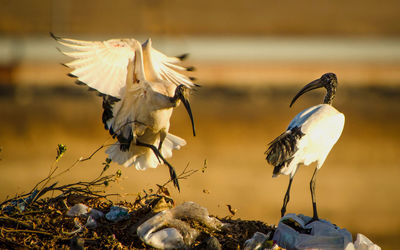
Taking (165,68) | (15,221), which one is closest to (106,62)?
(165,68)

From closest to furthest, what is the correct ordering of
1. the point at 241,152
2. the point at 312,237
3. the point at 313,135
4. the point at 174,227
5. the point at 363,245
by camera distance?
the point at 174,227, the point at 312,237, the point at 363,245, the point at 313,135, the point at 241,152

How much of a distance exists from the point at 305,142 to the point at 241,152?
7.20 meters

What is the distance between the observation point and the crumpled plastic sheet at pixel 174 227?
5.36 meters

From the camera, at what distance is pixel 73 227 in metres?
5.63

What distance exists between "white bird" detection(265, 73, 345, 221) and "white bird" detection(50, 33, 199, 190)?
3.57ft

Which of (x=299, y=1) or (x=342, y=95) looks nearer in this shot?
(x=342, y=95)

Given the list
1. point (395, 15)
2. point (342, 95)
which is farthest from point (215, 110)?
point (395, 15)

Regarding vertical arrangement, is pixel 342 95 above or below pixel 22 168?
above

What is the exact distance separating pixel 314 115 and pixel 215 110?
365 inches

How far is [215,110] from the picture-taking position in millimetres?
15820

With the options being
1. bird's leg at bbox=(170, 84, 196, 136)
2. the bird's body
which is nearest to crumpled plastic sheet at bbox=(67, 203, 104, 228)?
bird's leg at bbox=(170, 84, 196, 136)

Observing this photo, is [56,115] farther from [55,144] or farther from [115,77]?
[115,77]

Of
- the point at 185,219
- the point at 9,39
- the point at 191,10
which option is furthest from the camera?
the point at 191,10

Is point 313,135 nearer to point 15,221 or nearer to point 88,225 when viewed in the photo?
point 88,225
